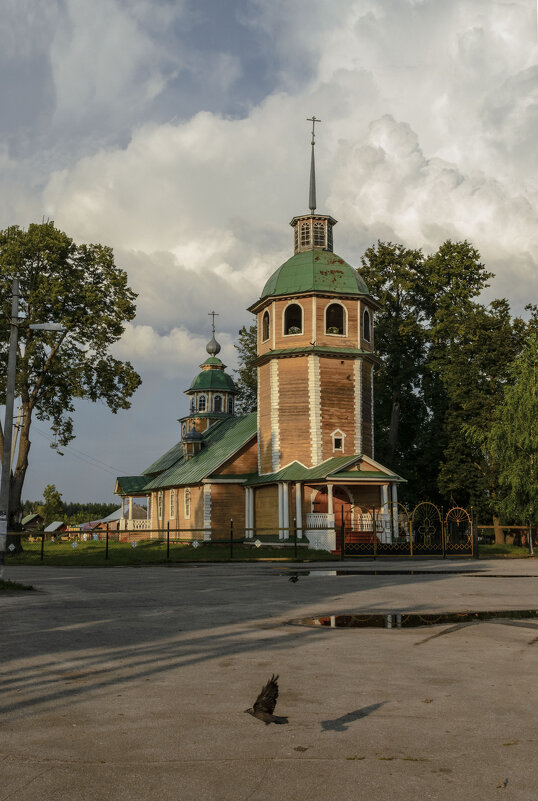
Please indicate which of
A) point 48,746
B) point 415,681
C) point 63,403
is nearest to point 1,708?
point 48,746

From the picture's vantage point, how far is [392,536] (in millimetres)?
37781

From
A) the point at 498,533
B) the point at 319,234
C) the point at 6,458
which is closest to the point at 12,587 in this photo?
the point at 6,458

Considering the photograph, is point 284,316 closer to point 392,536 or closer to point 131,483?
point 392,536

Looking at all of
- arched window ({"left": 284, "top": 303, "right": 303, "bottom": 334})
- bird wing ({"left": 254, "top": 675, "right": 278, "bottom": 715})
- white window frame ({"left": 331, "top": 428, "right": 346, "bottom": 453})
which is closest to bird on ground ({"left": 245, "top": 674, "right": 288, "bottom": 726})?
bird wing ({"left": 254, "top": 675, "right": 278, "bottom": 715})

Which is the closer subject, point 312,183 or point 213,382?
point 312,183

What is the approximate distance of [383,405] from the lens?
51656 millimetres

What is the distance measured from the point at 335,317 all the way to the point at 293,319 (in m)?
→ 2.34

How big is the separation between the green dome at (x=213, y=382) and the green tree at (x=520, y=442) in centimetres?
3083

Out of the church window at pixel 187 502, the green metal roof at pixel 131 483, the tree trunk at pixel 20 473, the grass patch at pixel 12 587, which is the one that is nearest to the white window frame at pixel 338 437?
the church window at pixel 187 502

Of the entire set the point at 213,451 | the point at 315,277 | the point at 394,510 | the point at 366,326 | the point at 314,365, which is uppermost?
the point at 315,277

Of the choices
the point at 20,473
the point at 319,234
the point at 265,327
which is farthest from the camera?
the point at 319,234

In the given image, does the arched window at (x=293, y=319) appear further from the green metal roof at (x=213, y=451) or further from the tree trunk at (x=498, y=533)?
the tree trunk at (x=498, y=533)

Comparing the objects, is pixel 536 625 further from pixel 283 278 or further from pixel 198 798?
pixel 283 278

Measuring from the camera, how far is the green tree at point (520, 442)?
38188mm
